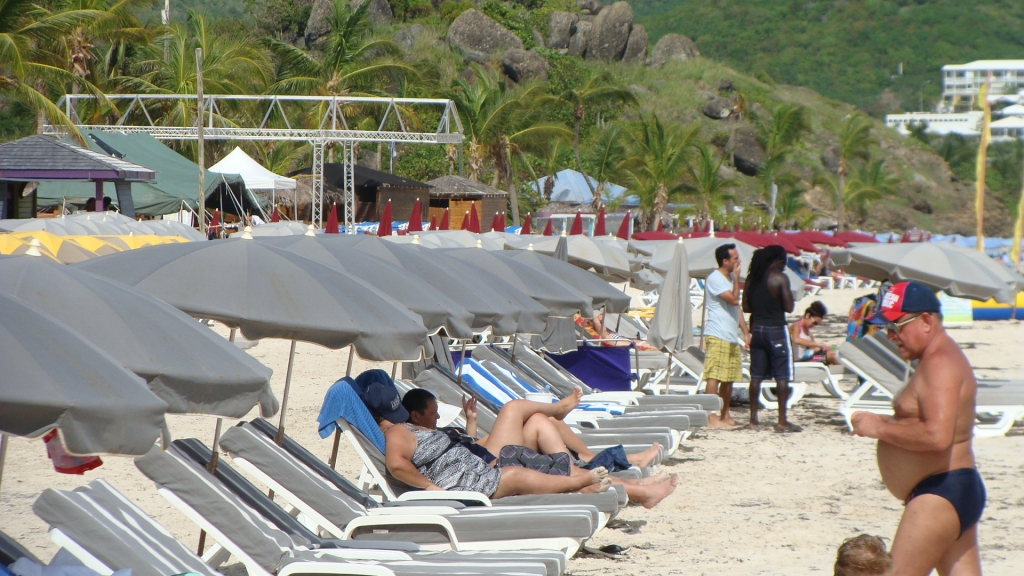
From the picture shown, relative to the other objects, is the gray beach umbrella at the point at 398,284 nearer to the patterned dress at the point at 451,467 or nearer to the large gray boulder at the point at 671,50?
the patterned dress at the point at 451,467

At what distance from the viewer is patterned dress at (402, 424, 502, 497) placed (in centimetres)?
552

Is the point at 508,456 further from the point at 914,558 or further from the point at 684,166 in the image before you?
the point at 684,166

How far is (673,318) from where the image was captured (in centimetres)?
1009

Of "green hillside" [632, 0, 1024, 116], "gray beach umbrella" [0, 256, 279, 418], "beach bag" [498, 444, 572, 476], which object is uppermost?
"green hillside" [632, 0, 1024, 116]

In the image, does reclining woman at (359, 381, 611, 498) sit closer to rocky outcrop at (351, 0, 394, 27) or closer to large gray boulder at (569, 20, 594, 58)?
rocky outcrop at (351, 0, 394, 27)

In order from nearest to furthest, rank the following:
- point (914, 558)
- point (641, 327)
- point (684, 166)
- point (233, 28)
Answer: point (914, 558) → point (641, 327) → point (684, 166) → point (233, 28)

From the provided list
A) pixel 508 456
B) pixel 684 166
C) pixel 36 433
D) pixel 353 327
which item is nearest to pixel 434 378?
pixel 508 456

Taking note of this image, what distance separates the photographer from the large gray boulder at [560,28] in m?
69.0

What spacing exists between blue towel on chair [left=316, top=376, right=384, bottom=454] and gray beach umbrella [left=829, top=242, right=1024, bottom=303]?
7789 mm

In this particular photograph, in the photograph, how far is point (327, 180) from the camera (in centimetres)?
3297

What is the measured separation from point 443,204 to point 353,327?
3063 cm

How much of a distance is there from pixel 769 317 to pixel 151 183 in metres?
18.6

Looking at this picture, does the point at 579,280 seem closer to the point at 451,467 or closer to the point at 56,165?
the point at 451,467

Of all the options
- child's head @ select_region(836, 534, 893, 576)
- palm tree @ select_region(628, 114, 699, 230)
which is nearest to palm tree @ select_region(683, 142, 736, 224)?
palm tree @ select_region(628, 114, 699, 230)
